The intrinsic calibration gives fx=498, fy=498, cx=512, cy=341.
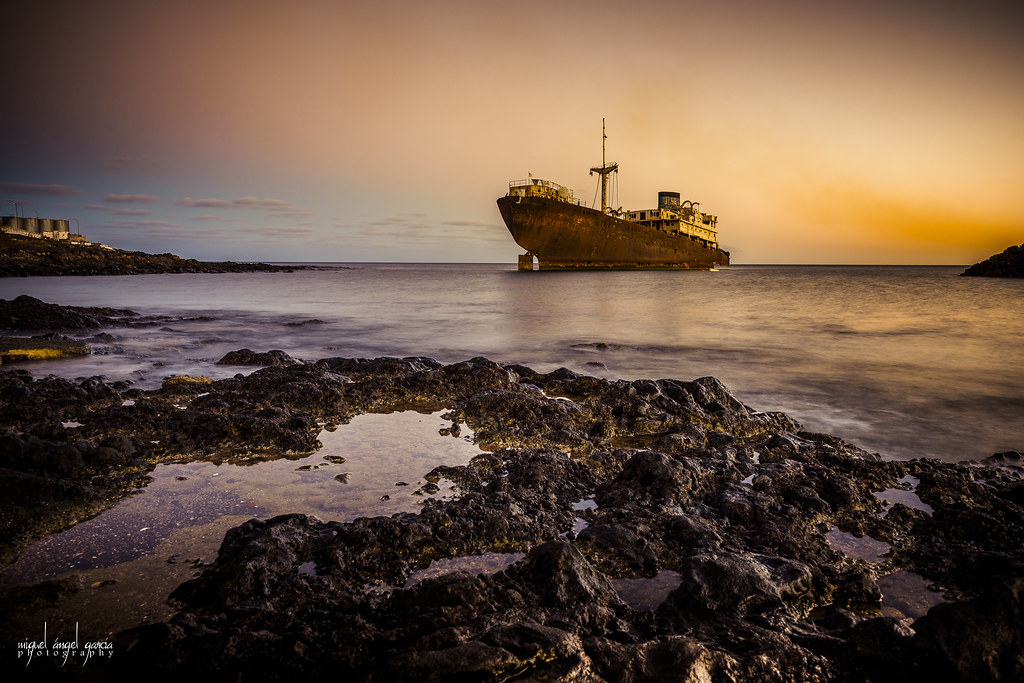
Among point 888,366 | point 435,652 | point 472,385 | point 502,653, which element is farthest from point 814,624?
point 888,366

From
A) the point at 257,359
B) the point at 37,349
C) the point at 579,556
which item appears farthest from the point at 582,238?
the point at 579,556

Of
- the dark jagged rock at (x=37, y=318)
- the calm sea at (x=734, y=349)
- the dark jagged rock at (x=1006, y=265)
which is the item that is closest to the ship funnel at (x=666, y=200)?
the dark jagged rock at (x=1006, y=265)

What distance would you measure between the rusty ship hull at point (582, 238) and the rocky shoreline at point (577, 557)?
43.9 m

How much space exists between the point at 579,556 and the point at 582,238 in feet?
170

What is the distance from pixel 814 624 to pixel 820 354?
10.4m

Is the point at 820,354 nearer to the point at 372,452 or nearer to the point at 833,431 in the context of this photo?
the point at 833,431

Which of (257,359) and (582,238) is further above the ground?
(582,238)

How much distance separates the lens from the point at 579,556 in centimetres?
232

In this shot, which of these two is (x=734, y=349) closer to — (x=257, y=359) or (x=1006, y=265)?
(x=257, y=359)

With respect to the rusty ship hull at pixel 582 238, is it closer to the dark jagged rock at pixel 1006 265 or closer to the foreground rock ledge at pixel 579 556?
the dark jagged rock at pixel 1006 265

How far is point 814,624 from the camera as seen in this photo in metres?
2.13

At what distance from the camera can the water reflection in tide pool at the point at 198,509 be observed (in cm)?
224

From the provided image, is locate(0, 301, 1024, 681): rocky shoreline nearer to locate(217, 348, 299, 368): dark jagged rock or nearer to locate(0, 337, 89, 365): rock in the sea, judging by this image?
locate(217, 348, 299, 368): dark jagged rock

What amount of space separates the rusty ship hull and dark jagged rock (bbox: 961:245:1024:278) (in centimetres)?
3571
